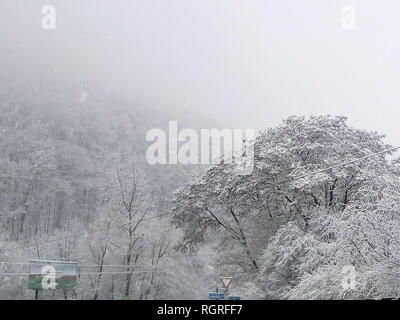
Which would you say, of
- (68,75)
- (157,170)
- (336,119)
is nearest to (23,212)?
(157,170)

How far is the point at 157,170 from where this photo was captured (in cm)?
7469

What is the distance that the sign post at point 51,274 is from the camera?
28.4 metres

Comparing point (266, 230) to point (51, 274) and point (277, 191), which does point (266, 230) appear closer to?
point (277, 191)

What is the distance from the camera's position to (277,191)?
26.8 metres

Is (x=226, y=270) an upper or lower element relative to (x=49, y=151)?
lower

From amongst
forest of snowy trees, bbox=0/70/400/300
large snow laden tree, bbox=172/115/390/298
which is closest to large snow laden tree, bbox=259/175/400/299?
forest of snowy trees, bbox=0/70/400/300

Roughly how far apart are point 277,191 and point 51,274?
15.4m

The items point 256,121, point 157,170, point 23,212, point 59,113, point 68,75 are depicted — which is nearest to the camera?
point 23,212

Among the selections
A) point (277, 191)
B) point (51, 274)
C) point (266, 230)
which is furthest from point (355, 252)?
point (51, 274)

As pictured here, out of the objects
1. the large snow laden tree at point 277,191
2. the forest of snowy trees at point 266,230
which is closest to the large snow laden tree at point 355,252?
the forest of snowy trees at point 266,230

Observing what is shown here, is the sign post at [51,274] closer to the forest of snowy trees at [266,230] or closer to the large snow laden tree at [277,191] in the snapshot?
the forest of snowy trees at [266,230]

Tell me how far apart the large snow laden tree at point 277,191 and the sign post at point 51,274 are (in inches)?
299
